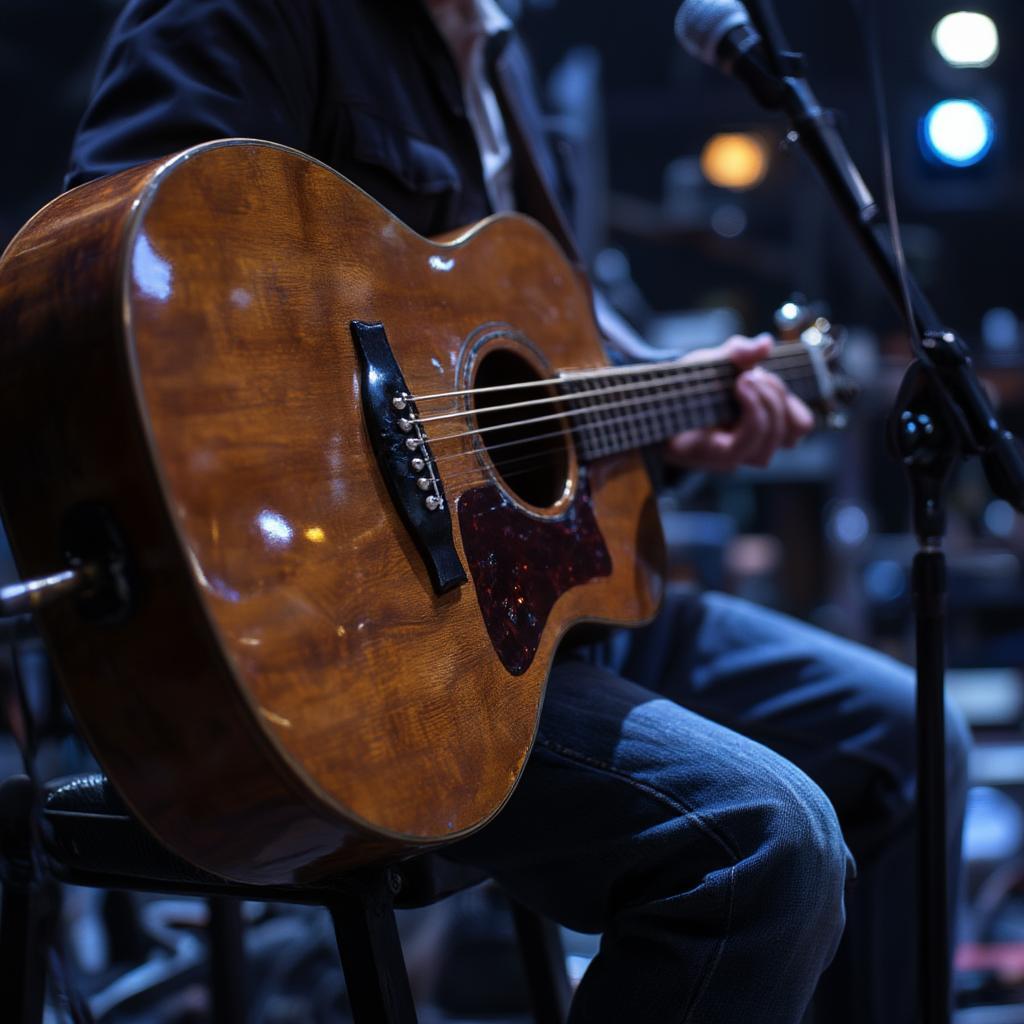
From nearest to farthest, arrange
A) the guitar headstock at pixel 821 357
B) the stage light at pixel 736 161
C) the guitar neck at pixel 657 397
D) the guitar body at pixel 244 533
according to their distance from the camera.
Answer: the guitar body at pixel 244 533 → the guitar neck at pixel 657 397 → the guitar headstock at pixel 821 357 → the stage light at pixel 736 161

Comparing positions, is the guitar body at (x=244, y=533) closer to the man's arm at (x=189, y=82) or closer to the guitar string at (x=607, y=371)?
the guitar string at (x=607, y=371)

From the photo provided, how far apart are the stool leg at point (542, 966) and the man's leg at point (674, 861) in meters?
0.31

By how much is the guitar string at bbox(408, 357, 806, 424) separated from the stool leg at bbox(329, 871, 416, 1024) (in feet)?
1.24

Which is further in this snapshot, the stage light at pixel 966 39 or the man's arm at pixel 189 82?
the stage light at pixel 966 39

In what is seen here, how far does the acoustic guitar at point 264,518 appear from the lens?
69 cm

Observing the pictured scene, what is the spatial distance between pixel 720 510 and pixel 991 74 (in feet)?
9.16

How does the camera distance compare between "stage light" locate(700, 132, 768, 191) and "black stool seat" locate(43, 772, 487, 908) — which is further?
"stage light" locate(700, 132, 768, 191)

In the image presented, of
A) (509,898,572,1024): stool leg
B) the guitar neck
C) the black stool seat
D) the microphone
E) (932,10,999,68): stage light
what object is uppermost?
(932,10,999,68): stage light

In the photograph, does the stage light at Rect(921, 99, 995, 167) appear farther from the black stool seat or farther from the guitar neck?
the black stool seat

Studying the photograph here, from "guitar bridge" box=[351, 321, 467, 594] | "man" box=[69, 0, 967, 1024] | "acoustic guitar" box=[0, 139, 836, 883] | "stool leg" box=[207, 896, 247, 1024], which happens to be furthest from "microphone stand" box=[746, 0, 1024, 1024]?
"stool leg" box=[207, 896, 247, 1024]

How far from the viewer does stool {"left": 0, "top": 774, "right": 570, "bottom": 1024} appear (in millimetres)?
855

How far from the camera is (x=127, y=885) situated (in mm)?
959

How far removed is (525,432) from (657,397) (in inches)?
9.7

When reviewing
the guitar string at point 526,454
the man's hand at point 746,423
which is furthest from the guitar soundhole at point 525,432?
the man's hand at point 746,423
